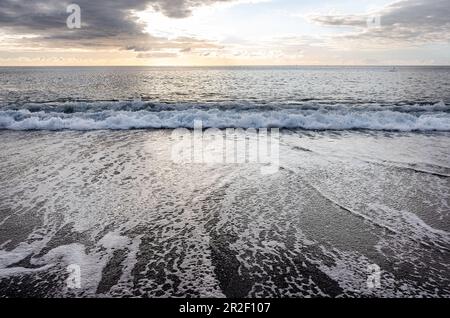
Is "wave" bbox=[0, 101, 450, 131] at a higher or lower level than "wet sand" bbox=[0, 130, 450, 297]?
higher

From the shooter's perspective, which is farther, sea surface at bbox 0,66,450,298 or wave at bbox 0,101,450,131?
wave at bbox 0,101,450,131

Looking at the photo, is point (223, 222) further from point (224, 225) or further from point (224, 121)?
point (224, 121)

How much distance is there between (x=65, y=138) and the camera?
11430 mm

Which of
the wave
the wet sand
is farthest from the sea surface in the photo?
the wave

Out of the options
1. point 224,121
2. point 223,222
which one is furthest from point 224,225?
point 224,121

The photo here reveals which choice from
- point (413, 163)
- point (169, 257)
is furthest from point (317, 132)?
point (169, 257)

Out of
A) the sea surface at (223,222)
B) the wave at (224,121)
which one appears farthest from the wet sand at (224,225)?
the wave at (224,121)

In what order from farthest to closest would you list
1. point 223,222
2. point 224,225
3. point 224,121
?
1. point 224,121
2. point 223,222
3. point 224,225

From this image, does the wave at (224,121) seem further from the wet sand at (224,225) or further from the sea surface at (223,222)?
the wet sand at (224,225)

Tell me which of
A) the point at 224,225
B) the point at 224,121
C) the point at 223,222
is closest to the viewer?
the point at 224,225

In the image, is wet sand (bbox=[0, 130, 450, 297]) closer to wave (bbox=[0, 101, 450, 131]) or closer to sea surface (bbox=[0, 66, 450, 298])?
sea surface (bbox=[0, 66, 450, 298])

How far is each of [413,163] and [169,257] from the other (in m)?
6.88

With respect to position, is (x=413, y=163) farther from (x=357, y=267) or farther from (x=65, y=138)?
(x=65, y=138)

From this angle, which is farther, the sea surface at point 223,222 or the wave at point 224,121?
the wave at point 224,121
